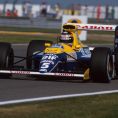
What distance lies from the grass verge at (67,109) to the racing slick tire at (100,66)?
2.47m

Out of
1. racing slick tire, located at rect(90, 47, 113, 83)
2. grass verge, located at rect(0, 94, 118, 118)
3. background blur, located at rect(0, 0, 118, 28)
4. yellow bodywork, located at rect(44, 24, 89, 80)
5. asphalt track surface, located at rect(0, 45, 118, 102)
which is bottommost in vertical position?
background blur, located at rect(0, 0, 118, 28)

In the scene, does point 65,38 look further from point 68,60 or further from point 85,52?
point 68,60

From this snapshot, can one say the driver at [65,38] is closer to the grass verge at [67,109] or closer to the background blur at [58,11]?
the grass verge at [67,109]

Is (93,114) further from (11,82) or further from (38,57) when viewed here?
(38,57)

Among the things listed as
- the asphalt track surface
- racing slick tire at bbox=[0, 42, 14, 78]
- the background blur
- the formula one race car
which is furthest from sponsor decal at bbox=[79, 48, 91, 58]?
the background blur

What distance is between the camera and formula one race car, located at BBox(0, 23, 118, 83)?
13.3 metres

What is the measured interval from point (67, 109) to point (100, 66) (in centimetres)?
387

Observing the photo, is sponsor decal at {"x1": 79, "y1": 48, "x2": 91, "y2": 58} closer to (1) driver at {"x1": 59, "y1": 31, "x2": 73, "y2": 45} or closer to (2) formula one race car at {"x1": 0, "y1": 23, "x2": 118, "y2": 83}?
(2) formula one race car at {"x1": 0, "y1": 23, "x2": 118, "y2": 83}

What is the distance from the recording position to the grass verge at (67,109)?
9031mm

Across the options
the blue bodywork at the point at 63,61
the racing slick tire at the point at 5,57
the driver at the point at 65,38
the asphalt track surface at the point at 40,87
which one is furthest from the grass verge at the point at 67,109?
the driver at the point at 65,38

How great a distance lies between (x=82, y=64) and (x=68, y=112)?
5113 millimetres

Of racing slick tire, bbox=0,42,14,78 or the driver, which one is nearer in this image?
racing slick tire, bbox=0,42,14,78

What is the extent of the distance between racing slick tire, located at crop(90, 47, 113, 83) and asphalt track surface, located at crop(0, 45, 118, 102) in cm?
16

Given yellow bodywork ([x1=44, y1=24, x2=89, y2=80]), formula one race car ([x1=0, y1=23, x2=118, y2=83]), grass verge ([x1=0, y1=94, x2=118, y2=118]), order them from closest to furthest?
grass verge ([x1=0, y1=94, x2=118, y2=118])
formula one race car ([x1=0, y1=23, x2=118, y2=83])
yellow bodywork ([x1=44, y1=24, x2=89, y2=80])
